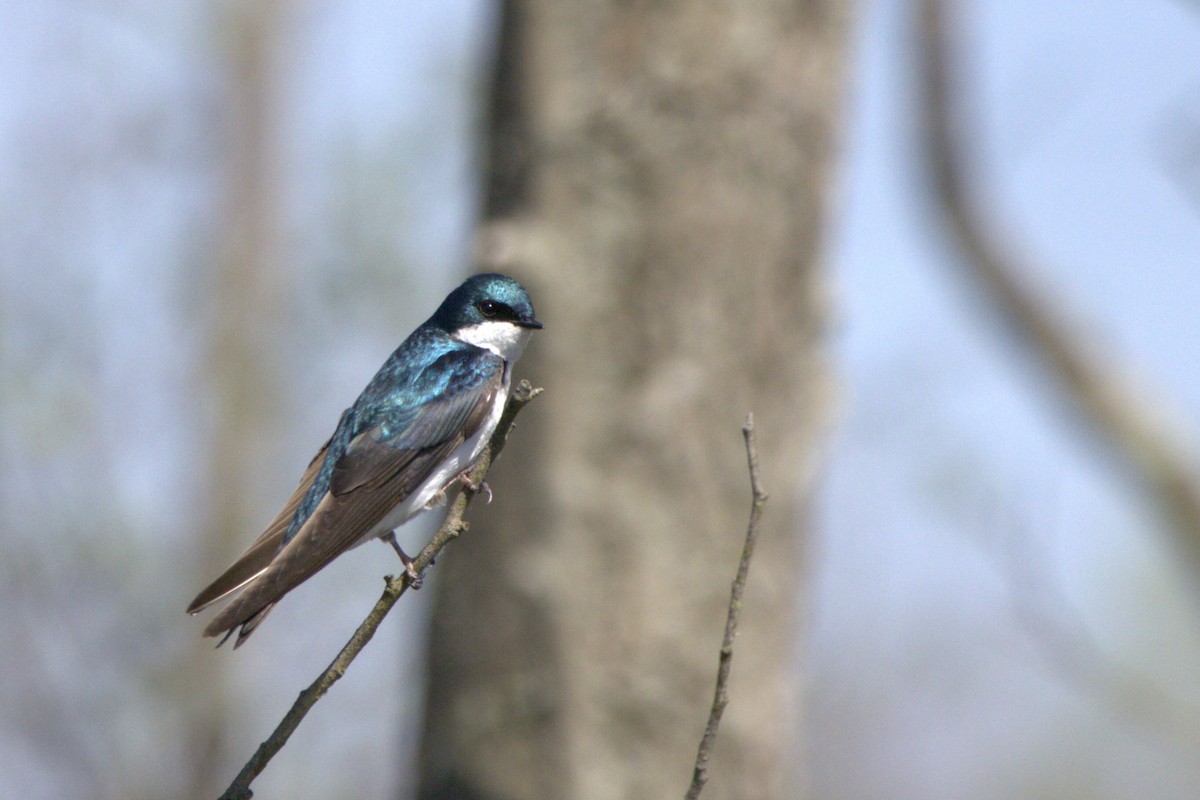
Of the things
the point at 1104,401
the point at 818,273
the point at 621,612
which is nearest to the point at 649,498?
the point at 621,612

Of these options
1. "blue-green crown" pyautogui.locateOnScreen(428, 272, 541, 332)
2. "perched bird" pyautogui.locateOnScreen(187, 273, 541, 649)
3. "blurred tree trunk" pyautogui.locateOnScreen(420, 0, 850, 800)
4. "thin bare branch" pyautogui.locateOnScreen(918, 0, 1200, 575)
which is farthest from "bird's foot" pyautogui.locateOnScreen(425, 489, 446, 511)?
"thin bare branch" pyautogui.locateOnScreen(918, 0, 1200, 575)

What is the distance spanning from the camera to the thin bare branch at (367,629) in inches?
70.8

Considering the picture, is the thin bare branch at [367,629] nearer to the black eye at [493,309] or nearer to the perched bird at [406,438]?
the perched bird at [406,438]

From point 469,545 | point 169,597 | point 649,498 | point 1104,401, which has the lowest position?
point 169,597

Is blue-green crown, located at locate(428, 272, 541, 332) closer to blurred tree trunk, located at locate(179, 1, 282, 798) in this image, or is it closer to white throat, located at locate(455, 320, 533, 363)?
white throat, located at locate(455, 320, 533, 363)

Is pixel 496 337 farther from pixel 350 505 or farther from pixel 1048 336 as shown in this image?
pixel 1048 336

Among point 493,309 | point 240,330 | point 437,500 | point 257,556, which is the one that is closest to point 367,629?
point 257,556

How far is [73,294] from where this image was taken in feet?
25.8

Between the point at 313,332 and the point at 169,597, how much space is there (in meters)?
2.60

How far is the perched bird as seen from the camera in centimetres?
229

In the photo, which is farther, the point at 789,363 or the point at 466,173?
the point at 466,173

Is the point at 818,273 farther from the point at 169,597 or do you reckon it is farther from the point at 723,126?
the point at 169,597

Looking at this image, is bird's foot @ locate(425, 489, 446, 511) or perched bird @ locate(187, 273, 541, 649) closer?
perched bird @ locate(187, 273, 541, 649)

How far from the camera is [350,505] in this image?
2.40 metres
